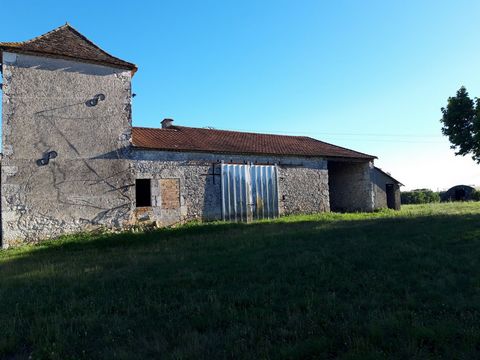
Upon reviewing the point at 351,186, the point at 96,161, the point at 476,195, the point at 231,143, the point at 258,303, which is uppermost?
the point at 231,143

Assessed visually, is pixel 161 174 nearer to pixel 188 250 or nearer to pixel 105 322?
pixel 188 250

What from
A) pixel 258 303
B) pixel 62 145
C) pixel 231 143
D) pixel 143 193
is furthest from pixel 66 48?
pixel 258 303

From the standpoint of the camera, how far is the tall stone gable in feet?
39.5

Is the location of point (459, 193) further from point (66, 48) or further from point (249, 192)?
point (66, 48)

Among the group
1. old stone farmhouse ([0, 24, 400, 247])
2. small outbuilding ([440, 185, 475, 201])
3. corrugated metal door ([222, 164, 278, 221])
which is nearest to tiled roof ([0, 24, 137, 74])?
old stone farmhouse ([0, 24, 400, 247])

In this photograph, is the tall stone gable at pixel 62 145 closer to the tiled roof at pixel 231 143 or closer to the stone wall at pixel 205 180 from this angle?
the stone wall at pixel 205 180

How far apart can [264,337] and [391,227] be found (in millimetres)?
8176

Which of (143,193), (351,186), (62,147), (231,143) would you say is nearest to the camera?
(62,147)

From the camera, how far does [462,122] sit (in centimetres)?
1975

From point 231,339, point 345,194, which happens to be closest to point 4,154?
point 231,339

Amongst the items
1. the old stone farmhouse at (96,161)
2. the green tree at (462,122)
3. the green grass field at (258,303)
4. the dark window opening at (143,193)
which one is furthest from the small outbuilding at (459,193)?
the dark window opening at (143,193)

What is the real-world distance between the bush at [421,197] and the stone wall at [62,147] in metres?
30.4

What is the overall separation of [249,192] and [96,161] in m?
6.59

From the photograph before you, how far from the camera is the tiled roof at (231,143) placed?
15188 millimetres
